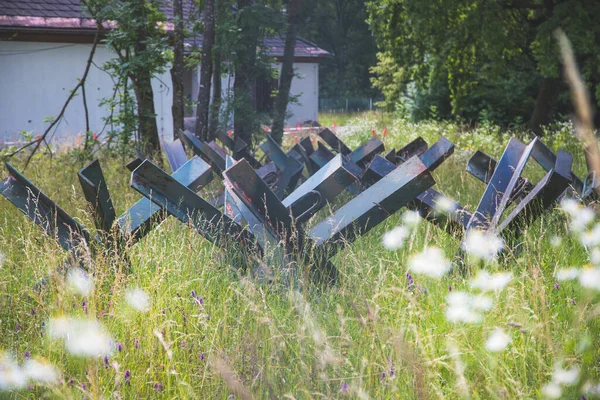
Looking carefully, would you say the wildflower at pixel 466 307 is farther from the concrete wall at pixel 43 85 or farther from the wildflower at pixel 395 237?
the concrete wall at pixel 43 85

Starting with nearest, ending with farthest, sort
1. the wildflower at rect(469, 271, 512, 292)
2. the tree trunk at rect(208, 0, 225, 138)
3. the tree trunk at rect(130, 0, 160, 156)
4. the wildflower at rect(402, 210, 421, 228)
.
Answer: the wildflower at rect(469, 271, 512, 292) < the wildflower at rect(402, 210, 421, 228) < the tree trunk at rect(130, 0, 160, 156) < the tree trunk at rect(208, 0, 225, 138)

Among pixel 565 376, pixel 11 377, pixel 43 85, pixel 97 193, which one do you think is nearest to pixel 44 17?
pixel 43 85

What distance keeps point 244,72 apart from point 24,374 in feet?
28.0

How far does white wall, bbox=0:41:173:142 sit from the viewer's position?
1661 cm

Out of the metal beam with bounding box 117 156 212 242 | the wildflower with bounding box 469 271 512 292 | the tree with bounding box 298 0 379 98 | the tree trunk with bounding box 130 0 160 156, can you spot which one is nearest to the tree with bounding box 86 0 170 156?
the tree trunk with bounding box 130 0 160 156

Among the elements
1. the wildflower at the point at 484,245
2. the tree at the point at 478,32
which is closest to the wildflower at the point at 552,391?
the wildflower at the point at 484,245

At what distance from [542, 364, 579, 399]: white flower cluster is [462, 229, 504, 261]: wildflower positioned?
1.18m

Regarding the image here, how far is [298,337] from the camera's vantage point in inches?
91.0

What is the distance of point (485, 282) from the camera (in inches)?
127

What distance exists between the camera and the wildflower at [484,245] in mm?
3574

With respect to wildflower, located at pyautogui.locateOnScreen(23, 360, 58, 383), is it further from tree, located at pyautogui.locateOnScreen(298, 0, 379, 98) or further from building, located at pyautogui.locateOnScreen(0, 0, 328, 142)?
tree, located at pyautogui.locateOnScreen(298, 0, 379, 98)

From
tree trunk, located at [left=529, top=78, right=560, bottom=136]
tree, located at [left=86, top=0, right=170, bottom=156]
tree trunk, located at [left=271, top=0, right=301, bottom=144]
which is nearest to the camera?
tree, located at [left=86, top=0, right=170, bottom=156]

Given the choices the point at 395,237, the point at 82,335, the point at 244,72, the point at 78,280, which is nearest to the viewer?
the point at 82,335

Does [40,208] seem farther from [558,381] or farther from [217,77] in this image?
[217,77]
